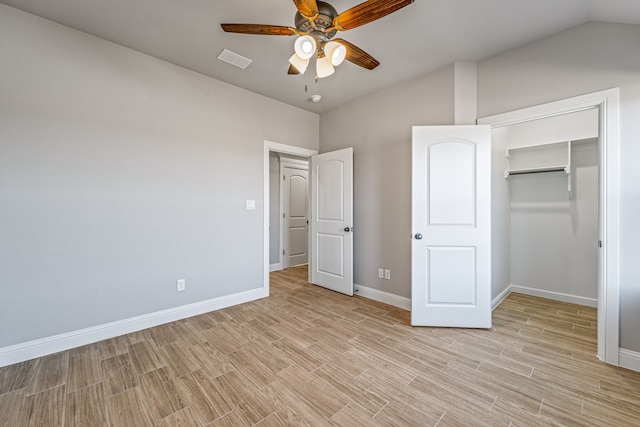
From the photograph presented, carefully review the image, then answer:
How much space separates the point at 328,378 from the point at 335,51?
232cm

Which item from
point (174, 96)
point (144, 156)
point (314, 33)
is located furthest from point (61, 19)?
point (314, 33)

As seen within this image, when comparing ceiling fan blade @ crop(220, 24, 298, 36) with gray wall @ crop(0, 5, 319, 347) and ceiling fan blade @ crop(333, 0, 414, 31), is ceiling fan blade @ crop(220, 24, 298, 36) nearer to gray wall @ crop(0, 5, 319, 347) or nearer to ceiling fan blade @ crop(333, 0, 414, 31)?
ceiling fan blade @ crop(333, 0, 414, 31)

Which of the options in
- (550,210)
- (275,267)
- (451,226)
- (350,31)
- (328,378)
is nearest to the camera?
(328,378)

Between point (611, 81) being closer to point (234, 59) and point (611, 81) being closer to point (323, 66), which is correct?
point (323, 66)

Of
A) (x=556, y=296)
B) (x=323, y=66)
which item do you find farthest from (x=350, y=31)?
(x=556, y=296)

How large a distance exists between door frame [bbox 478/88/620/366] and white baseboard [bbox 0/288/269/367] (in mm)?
3528

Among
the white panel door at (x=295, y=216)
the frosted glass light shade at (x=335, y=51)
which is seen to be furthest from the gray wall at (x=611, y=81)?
the white panel door at (x=295, y=216)

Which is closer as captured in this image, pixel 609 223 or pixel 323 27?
pixel 323 27

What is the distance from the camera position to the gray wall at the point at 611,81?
6.49 ft

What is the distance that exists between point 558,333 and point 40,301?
4.70 meters

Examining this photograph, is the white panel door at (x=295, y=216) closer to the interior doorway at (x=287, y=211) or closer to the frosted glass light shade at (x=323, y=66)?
the interior doorway at (x=287, y=211)

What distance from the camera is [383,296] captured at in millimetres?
3441

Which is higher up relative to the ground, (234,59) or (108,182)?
(234,59)

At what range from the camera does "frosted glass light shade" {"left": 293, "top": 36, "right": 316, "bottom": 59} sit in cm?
174
